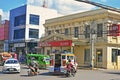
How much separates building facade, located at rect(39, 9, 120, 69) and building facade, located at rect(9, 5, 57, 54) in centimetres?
1142

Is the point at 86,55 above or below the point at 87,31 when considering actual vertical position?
below

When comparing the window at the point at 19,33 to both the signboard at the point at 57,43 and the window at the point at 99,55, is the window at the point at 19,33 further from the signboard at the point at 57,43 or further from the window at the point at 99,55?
the window at the point at 99,55

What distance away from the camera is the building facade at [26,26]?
61.2 m

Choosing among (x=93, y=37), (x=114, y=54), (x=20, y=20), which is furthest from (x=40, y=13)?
(x=114, y=54)

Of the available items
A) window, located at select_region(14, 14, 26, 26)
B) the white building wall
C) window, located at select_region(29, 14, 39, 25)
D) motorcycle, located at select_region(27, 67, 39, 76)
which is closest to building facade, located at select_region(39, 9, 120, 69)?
the white building wall

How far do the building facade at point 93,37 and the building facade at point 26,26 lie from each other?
37.5 ft

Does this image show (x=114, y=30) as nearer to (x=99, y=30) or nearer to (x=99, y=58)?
(x=99, y=30)

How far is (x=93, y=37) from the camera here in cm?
4172

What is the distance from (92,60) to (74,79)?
16760 mm

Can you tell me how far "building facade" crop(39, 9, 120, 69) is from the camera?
1631 inches

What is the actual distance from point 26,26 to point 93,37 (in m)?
22.7

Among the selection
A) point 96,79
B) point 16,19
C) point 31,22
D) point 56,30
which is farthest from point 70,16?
point 96,79

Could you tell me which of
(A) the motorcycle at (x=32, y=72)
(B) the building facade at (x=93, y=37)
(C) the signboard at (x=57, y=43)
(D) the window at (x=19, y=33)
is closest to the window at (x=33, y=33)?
(D) the window at (x=19, y=33)

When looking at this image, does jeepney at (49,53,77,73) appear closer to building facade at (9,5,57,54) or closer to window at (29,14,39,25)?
building facade at (9,5,57,54)
